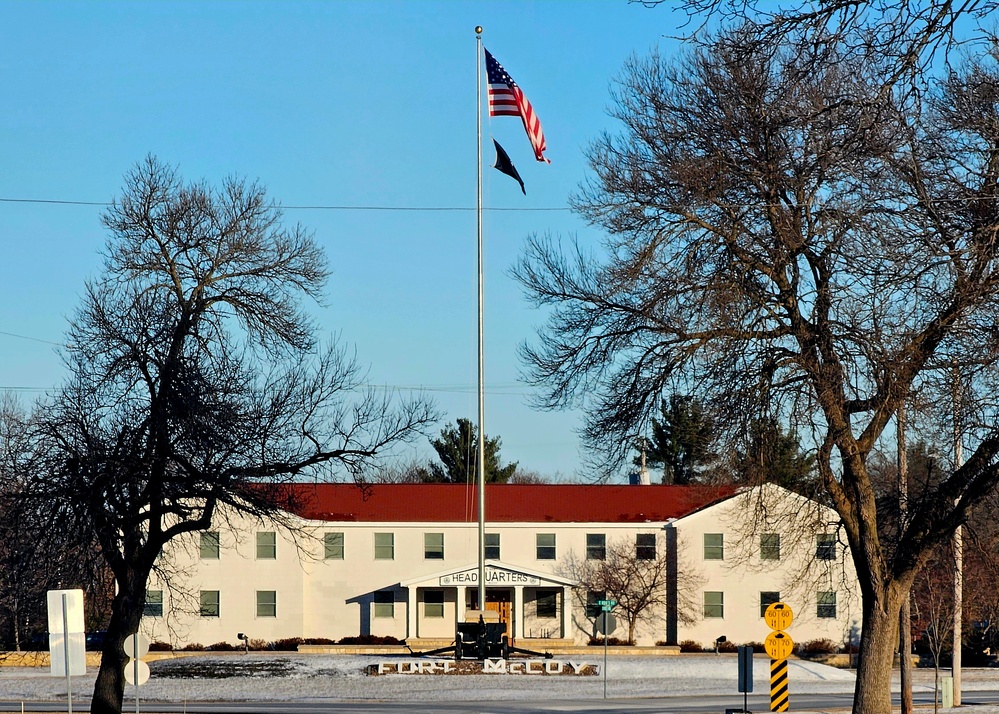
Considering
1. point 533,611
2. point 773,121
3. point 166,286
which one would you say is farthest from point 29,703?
point 773,121

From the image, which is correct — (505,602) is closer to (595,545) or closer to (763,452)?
(595,545)

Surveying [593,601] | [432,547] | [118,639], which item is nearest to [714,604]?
[593,601]

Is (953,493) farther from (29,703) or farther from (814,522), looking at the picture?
(29,703)

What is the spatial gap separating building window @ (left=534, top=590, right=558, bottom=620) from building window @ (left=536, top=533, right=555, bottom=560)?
1.78 m

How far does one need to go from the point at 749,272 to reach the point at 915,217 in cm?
406

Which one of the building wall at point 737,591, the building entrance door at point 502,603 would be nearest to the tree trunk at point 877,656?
the building wall at point 737,591

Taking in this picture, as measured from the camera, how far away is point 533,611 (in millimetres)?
58500

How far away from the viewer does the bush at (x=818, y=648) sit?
55.9 meters

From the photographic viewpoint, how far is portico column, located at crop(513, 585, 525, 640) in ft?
188

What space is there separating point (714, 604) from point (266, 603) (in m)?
21.3

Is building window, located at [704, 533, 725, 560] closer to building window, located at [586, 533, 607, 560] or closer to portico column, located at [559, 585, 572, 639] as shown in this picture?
building window, located at [586, 533, 607, 560]

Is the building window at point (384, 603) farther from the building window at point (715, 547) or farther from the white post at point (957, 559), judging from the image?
the white post at point (957, 559)

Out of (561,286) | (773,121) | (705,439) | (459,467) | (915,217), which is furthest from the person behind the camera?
(459,467)

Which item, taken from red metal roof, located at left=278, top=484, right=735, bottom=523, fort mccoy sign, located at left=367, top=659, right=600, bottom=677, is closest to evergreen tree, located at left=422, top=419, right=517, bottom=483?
red metal roof, located at left=278, top=484, right=735, bottom=523
